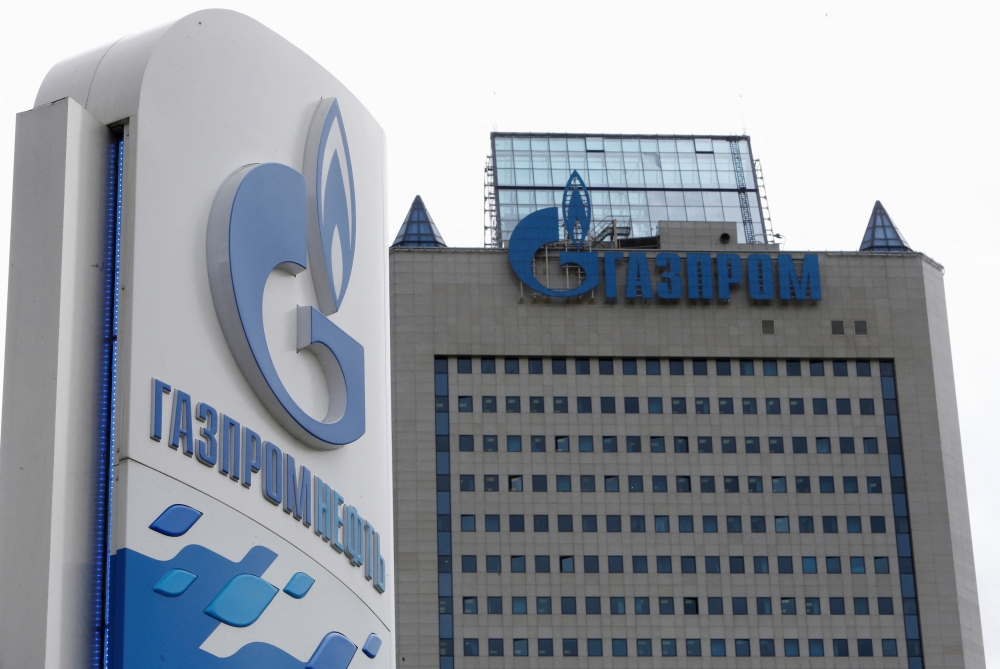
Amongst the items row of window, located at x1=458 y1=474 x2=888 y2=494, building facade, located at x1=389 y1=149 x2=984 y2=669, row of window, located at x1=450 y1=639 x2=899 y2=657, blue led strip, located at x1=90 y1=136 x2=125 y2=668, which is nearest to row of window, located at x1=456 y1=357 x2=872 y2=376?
building facade, located at x1=389 y1=149 x2=984 y2=669

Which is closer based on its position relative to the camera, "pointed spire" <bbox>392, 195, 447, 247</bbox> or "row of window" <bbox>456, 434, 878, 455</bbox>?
"row of window" <bbox>456, 434, 878, 455</bbox>

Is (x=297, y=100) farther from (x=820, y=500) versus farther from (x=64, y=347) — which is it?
(x=820, y=500)

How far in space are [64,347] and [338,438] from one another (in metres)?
6.11

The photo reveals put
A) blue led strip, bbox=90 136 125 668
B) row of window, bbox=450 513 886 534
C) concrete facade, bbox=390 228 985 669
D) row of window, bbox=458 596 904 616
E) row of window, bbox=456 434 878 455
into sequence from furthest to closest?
row of window, bbox=456 434 878 455 → row of window, bbox=450 513 886 534 → concrete facade, bbox=390 228 985 669 → row of window, bbox=458 596 904 616 → blue led strip, bbox=90 136 125 668

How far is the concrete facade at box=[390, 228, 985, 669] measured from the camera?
3615 inches

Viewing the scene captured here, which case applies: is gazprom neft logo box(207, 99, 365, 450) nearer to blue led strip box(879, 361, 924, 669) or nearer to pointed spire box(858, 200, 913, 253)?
blue led strip box(879, 361, 924, 669)

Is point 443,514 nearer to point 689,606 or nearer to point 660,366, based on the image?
point 689,606

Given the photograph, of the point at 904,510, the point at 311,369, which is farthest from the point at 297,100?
the point at 904,510

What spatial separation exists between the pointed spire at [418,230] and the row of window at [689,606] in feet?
82.5

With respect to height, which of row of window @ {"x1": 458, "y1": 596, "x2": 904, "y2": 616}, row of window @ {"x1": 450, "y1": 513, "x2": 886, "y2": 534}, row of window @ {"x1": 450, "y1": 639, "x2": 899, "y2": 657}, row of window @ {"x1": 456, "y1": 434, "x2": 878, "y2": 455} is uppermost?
row of window @ {"x1": 456, "y1": 434, "x2": 878, "y2": 455}

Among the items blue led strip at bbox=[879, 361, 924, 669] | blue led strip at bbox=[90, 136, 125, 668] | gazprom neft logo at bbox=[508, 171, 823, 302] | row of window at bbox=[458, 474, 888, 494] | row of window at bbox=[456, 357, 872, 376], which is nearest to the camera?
blue led strip at bbox=[90, 136, 125, 668]

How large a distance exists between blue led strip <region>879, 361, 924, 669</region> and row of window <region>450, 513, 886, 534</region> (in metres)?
1.42

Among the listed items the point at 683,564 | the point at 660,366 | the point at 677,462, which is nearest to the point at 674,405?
the point at 660,366

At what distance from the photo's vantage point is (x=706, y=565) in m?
93.4
